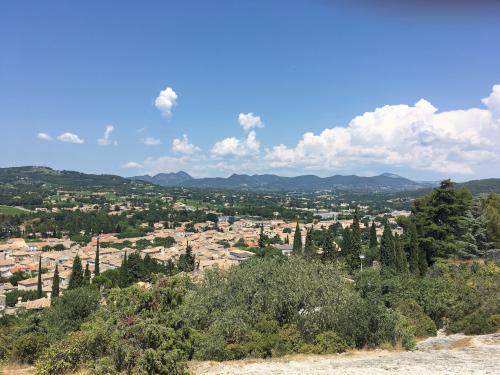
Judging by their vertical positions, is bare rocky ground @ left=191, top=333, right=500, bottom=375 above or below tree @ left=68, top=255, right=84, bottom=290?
above

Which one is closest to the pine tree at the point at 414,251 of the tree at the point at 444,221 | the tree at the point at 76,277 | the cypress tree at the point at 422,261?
the cypress tree at the point at 422,261

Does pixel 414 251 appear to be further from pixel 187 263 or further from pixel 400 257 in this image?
pixel 187 263

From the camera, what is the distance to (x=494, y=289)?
60.3ft

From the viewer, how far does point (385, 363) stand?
10.7m

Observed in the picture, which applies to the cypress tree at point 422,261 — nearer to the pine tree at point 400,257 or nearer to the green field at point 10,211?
the pine tree at point 400,257

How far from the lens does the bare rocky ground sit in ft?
32.6

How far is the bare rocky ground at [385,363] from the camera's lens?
32.6 ft

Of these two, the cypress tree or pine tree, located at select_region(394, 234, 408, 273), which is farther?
the cypress tree

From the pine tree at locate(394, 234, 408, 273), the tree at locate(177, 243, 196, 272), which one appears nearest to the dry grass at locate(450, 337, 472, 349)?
the pine tree at locate(394, 234, 408, 273)

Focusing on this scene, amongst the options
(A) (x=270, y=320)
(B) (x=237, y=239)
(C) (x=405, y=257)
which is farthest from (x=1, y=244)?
(A) (x=270, y=320)

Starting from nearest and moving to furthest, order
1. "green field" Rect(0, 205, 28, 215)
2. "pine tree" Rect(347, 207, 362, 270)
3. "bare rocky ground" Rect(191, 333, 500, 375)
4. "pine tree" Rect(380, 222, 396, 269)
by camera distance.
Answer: "bare rocky ground" Rect(191, 333, 500, 375), "pine tree" Rect(380, 222, 396, 269), "pine tree" Rect(347, 207, 362, 270), "green field" Rect(0, 205, 28, 215)

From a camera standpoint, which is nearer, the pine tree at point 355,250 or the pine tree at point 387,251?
the pine tree at point 387,251

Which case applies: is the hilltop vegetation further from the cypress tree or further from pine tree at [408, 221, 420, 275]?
the cypress tree

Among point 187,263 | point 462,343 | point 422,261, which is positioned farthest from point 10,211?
point 462,343
